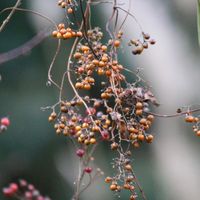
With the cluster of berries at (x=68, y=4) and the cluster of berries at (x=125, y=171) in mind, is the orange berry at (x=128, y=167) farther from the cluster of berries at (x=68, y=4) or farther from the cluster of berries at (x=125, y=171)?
the cluster of berries at (x=68, y=4)

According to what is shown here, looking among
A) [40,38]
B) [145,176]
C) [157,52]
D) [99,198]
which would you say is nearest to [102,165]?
[99,198]

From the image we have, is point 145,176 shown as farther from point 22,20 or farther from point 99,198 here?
point 22,20

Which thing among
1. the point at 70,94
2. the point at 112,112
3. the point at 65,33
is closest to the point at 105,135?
the point at 112,112

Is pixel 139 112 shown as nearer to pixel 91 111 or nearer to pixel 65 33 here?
pixel 91 111

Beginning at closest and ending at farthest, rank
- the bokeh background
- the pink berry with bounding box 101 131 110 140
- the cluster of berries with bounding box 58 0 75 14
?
the pink berry with bounding box 101 131 110 140
the cluster of berries with bounding box 58 0 75 14
the bokeh background

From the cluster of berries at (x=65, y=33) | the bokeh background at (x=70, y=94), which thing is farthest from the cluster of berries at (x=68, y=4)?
the bokeh background at (x=70, y=94)

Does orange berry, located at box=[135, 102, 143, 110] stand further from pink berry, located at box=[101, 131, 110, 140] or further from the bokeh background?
the bokeh background

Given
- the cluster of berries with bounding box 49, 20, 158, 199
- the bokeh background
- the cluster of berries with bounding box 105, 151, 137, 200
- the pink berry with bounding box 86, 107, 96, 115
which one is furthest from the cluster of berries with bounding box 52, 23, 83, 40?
the bokeh background

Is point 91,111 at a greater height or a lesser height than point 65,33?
lesser
